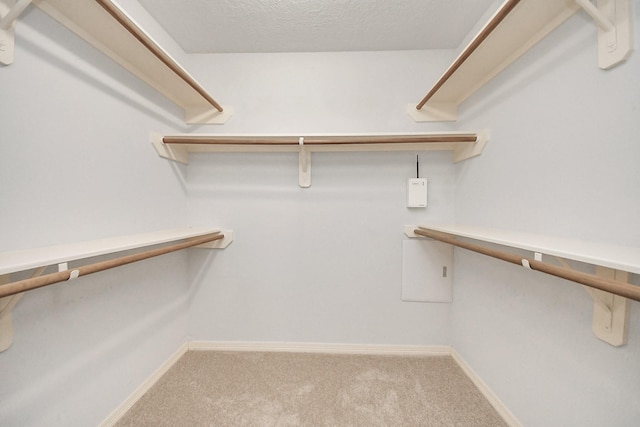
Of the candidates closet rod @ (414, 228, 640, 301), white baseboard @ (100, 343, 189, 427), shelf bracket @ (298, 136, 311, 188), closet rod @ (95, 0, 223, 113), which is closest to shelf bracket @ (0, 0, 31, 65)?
closet rod @ (95, 0, 223, 113)

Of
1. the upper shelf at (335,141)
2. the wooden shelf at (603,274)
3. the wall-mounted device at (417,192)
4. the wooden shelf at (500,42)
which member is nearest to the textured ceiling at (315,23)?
the wooden shelf at (500,42)

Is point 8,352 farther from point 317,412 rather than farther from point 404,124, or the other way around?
point 404,124

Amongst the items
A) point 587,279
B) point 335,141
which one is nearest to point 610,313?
point 587,279

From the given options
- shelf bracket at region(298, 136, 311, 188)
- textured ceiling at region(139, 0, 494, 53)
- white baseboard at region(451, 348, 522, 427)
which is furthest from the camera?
shelf bracket at region(298, 136, 311, 188)

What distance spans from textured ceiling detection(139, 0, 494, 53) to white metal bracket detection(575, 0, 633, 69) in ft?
2.48

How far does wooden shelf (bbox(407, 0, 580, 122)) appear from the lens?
0.82 meters

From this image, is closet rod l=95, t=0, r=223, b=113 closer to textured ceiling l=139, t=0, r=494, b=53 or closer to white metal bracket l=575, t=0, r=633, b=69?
textured ceiling l=139, t=0, r=494, b=53

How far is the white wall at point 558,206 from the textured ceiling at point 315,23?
509 mm

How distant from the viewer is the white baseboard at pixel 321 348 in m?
1.59

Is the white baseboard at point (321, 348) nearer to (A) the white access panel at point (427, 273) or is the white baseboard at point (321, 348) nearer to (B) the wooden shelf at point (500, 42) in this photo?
(A) the white access panel at point (427, 273)

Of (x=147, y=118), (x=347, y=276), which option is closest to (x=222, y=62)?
(x=147, y=118)

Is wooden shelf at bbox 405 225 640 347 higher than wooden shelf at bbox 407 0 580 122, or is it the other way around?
wooden shelf at bbox 407 0 580 122

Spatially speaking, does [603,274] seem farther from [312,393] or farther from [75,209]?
[75,209]

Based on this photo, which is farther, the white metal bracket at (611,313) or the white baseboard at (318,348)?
the white baseboard at (318,348)
